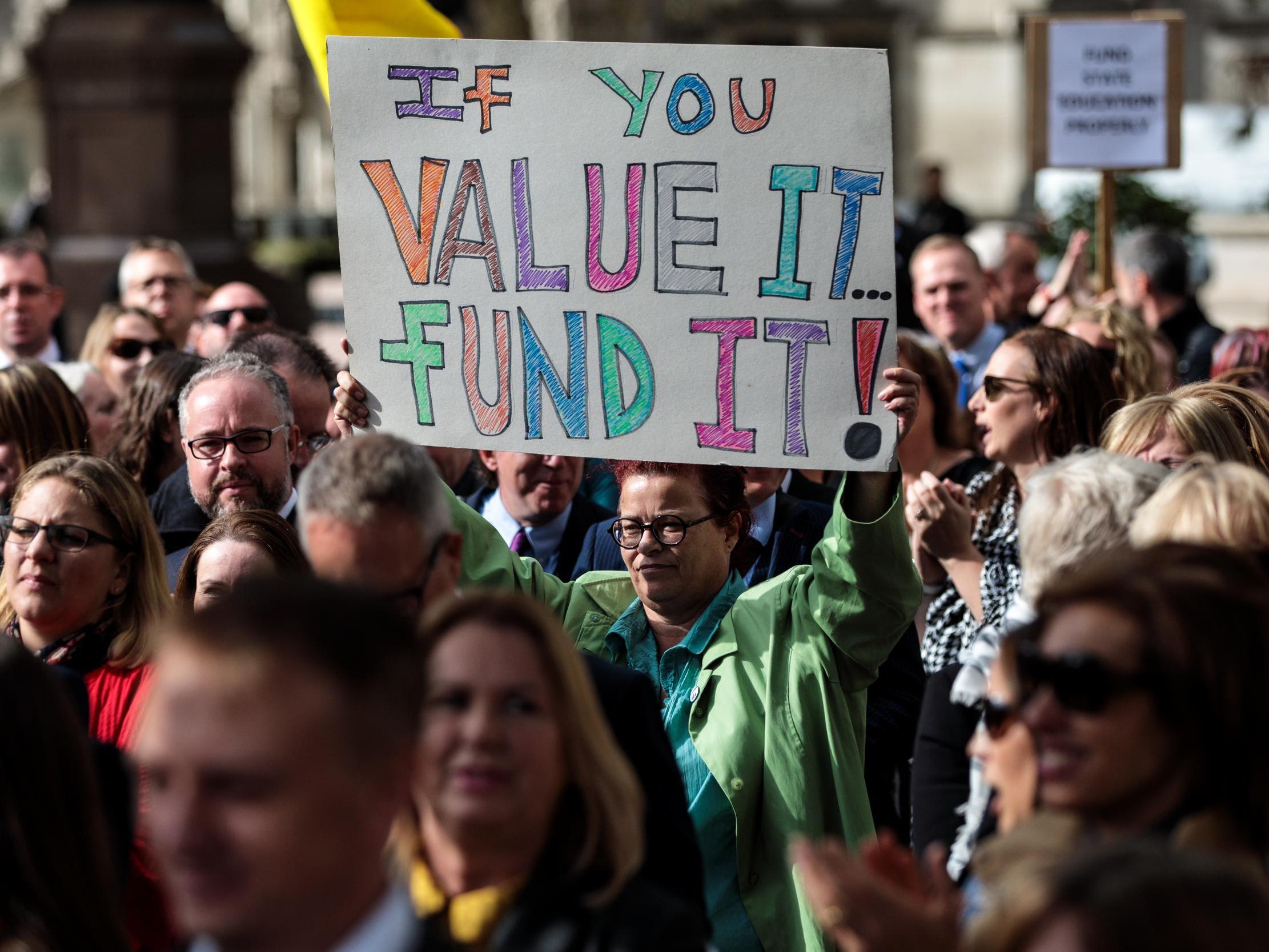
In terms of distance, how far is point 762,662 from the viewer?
3.84 m

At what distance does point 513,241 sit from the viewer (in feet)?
14.7

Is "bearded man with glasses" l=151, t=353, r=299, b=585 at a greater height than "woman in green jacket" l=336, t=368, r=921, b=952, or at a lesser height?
greater

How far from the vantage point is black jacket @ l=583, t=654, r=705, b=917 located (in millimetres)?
2816

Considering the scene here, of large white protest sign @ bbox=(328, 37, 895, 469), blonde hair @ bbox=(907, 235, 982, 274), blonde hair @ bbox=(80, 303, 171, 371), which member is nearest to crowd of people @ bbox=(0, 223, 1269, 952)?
large white protest sign @ bbox=(328, 37, 895, 469)

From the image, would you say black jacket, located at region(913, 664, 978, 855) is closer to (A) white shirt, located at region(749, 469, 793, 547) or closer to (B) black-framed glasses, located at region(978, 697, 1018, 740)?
(B) black-framed glasses, located at region(978, 697, 1018, 740)

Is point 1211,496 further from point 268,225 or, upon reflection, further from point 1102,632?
point 268,225

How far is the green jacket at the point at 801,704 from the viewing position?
3.72 meters

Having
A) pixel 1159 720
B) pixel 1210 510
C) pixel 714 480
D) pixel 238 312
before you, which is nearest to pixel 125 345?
pixel 238 312

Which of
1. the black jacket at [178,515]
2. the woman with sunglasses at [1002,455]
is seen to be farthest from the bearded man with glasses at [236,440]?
the woman with sunglasses at [1002,455]

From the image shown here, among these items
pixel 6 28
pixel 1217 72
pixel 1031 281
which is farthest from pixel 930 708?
pixel 6 28

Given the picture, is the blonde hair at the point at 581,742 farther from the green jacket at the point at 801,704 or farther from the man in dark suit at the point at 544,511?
the man in dark suit at the point at 544,511

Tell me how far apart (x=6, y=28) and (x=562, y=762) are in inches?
1828

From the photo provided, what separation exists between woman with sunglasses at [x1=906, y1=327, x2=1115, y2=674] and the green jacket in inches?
33.4

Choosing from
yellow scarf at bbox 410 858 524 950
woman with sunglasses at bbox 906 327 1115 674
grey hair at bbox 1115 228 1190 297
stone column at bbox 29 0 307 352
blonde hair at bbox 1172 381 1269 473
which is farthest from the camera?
stone column at bbox 29 0 307 352
